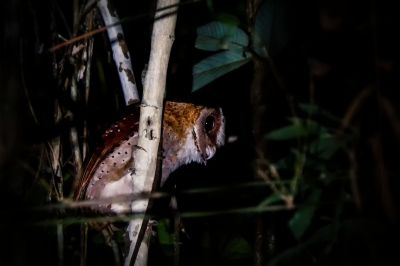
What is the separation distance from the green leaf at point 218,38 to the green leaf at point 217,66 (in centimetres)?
5

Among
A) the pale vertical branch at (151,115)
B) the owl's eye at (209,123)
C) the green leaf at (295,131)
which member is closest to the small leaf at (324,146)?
the green leaf at (295,131)

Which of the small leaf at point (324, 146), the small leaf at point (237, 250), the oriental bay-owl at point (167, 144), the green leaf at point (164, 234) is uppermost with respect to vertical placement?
the oriental bay-owl at point (167, 144)

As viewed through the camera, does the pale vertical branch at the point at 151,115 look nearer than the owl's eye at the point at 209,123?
Yes

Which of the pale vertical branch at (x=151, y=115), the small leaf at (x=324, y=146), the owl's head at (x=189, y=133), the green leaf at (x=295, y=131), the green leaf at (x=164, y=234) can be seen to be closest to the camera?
the green leaf at (x=295, y=131)

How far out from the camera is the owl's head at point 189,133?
2.56 metres

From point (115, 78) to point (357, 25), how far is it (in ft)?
5.57

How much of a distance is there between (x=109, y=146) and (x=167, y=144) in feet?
0.94

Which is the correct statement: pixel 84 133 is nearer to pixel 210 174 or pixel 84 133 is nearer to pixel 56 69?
pixel 56 69

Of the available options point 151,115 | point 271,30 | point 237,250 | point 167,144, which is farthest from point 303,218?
point 167,144

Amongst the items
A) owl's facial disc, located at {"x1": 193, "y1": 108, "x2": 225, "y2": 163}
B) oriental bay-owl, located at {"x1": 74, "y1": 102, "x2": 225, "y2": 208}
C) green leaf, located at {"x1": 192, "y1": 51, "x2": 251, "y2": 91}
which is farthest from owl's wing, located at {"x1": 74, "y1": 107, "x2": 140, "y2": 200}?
green leaf, located at {"x1": 192, "y1": 51, "x2": 251, "y2": 91}

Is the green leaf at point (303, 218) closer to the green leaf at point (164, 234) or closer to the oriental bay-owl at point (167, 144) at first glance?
the green leaf at point (164, 234)

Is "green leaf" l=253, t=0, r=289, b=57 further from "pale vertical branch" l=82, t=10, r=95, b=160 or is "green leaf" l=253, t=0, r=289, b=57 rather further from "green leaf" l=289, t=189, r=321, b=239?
"pale vertical branch" l=82, t=10, r=95, b=160

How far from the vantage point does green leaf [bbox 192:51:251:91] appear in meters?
1.94

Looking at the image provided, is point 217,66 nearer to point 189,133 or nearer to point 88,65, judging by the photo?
point 189,133
